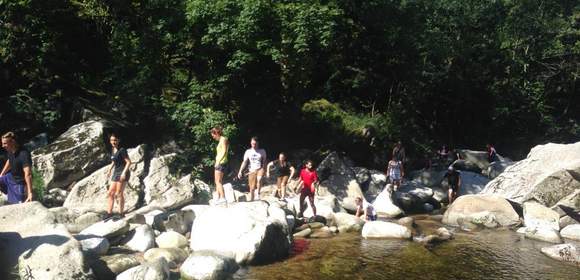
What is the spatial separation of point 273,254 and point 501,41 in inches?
1145

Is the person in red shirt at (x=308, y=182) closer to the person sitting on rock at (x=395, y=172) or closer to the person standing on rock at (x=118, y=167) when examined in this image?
the person standing on rock at (x=118, y=167)

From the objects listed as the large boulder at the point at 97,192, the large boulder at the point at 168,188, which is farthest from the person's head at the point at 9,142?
the large boulder at the point at 168,188

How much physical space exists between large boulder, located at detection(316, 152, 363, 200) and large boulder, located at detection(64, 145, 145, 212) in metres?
5.94

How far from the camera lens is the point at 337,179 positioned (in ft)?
57.5

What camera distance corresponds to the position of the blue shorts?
8.93 metres

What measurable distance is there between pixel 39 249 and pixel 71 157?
700 centimetres

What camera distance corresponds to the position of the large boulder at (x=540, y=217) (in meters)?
13.5

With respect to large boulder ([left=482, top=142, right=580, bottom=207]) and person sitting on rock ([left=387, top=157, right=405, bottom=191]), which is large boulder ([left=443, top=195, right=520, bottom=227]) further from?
person sitting on rock ([left=387, top=157, right=405, bottom=191])

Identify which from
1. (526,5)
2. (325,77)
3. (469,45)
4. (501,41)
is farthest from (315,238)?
(526,5)

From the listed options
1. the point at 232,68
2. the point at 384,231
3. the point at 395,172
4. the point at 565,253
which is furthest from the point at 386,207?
the point at 232,68

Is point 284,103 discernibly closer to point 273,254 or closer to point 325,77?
point 325,77

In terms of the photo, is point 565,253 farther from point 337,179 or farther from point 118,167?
point 118,167

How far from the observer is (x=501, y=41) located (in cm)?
3353

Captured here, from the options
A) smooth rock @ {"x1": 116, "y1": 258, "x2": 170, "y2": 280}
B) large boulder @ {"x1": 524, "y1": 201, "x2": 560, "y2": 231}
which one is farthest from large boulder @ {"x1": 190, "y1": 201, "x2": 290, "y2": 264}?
large boulder @ {"x1": 524, "y1": 201, "x2": 560, "y2": 231}
